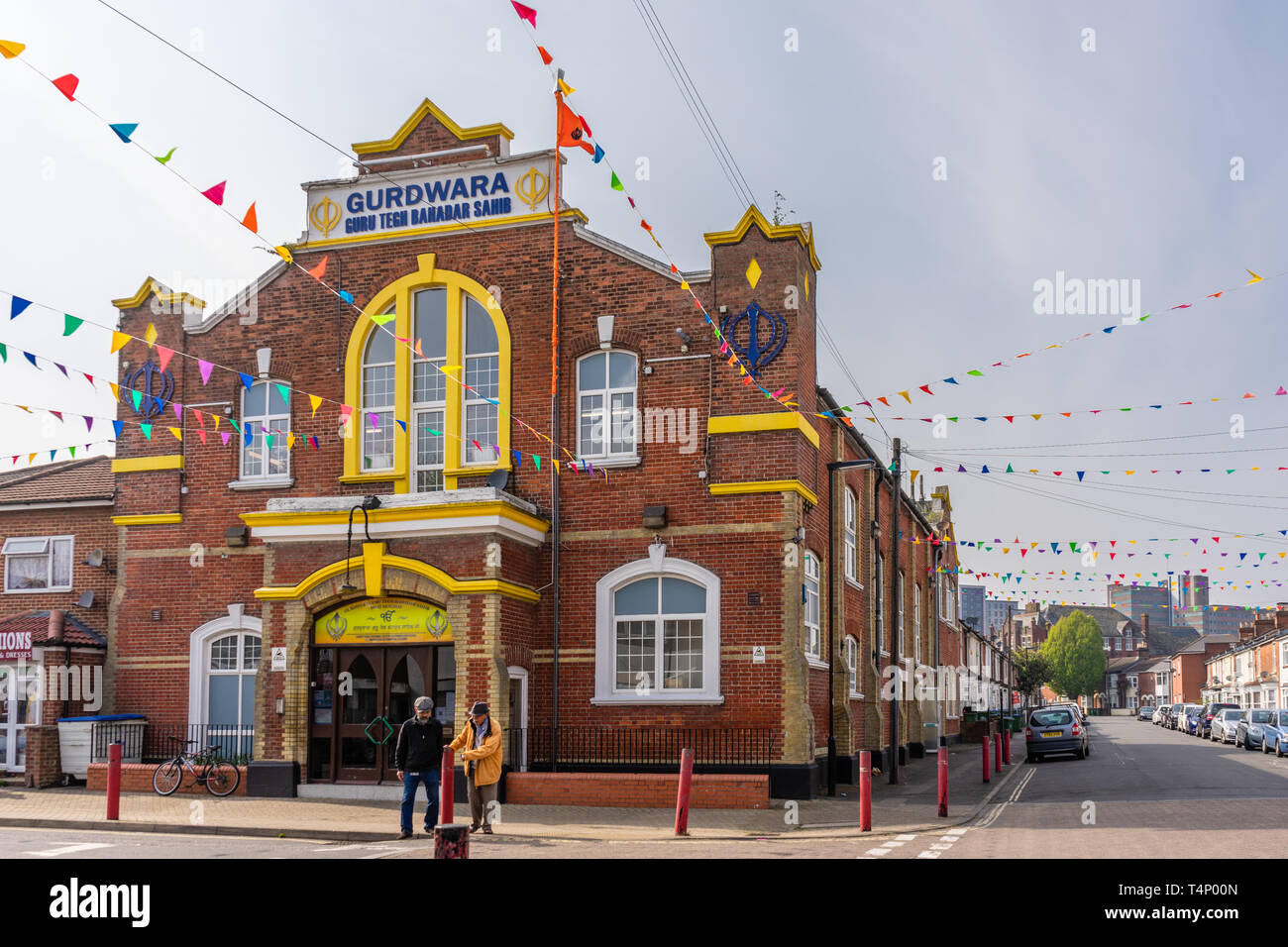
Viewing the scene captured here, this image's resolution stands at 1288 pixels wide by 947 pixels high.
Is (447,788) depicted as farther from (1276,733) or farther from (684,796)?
(1276,733)

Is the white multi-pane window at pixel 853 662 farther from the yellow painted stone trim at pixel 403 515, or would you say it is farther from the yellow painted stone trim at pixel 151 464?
the yellow painted stone trim at pixel 151 464

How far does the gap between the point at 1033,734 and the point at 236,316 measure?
2457cm

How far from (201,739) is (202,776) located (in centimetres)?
228

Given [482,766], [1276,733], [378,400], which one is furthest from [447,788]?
[1276,733]

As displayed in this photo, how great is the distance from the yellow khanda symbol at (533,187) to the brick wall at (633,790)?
10037mm

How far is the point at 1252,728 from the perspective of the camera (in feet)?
137

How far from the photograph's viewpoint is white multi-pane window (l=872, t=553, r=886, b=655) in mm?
29766

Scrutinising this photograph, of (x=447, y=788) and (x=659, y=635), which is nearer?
(x=447, y=788)

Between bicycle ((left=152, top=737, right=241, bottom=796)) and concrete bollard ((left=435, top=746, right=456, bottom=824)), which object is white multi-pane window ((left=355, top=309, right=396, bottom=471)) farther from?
concrete bollard ((left=435, top=746, right=456, bottom=824))

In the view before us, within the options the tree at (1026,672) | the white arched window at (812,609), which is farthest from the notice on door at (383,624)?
the tree at (1026,672)

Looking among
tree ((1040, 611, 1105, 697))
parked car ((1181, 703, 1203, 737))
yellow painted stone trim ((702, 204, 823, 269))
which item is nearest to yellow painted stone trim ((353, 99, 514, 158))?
yellow painted stone trim ((702, 204, 823, 269))

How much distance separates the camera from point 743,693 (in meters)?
20.4

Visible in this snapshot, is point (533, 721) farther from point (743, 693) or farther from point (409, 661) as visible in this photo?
point (743, 693)

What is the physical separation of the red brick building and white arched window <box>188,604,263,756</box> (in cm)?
5
